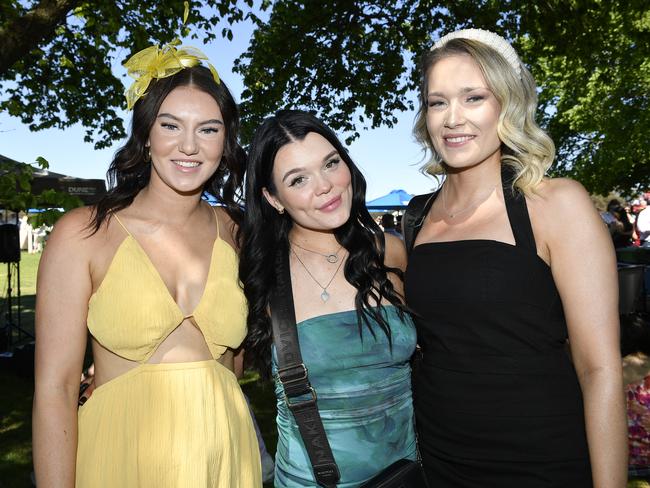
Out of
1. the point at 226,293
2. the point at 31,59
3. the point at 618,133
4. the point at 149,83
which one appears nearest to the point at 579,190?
the point at 226,293

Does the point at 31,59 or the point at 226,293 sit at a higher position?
the point at 31,59

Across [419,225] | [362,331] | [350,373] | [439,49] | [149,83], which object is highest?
[439,49]

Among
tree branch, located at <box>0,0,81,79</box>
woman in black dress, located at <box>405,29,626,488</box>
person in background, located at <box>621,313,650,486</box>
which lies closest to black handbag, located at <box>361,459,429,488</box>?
woman in black dress, located at <box>405,29,626,488</box>

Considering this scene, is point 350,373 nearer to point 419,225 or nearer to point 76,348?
point 419,225

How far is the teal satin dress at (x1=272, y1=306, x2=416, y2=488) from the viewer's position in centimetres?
234

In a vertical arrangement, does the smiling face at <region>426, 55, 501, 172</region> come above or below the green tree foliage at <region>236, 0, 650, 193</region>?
below

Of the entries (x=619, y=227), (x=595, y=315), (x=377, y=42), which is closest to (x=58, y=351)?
(x=595, y=315)

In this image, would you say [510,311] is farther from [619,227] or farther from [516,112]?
[619,227]

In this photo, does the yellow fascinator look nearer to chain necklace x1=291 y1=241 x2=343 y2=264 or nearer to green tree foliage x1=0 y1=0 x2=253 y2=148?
chain necklace x1=291 y1=241 x2=343 y2=264

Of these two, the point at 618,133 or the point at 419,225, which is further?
the point at 618,133

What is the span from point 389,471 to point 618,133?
25.3m

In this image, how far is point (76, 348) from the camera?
2270 mm

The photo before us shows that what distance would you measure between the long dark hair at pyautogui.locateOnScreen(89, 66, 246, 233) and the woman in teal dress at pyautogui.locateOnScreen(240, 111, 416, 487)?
0.15 metres

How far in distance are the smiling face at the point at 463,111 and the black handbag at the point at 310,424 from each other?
1008 millimetres
